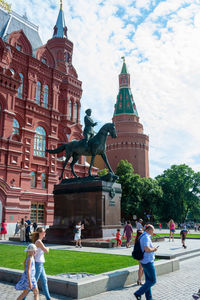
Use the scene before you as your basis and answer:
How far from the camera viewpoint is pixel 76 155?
2022 cm

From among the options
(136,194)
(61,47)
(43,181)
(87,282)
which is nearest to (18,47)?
(61,47)

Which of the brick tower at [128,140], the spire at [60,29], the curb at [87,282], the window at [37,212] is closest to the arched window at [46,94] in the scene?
the spire at [60,29]

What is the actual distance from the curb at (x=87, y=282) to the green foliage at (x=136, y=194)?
43.0 metres

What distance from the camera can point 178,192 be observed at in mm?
61812

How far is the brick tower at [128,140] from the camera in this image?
78.6m

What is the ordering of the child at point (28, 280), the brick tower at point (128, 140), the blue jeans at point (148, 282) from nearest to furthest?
the child at point (28, 280) < the blue jeans at point (148, 282) < the brick tower at point (128, 140)

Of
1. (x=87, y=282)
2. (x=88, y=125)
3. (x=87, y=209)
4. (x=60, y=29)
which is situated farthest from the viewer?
(x=60, y=29)

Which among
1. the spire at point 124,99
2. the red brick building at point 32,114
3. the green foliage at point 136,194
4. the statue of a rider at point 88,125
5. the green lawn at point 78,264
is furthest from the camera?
the spire at point 124,99

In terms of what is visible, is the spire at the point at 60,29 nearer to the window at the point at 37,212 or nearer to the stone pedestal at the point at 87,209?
the window at the point at 37,212

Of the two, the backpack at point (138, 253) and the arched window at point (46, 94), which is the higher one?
the arched window at point (46, 94)

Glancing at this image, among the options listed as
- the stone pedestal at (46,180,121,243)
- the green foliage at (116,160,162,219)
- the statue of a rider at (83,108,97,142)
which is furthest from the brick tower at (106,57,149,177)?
the stone pedestal at (46,180,121,243)

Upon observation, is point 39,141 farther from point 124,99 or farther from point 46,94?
point 124,99

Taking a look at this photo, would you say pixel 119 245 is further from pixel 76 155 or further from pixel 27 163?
pixel 27 163

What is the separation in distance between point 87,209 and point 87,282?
10301mm
